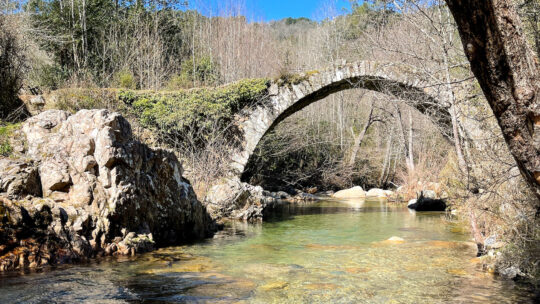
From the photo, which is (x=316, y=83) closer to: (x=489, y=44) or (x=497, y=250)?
(x=497, y=250)

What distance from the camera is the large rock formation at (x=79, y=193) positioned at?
218 inches

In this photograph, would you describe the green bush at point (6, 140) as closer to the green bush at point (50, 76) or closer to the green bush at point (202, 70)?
the green bush at point (50, 76)

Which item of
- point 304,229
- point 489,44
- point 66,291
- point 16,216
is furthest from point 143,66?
point 489,44

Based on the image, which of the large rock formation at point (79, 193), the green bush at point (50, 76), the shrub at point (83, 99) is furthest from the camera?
the green bush at point (50, 76)

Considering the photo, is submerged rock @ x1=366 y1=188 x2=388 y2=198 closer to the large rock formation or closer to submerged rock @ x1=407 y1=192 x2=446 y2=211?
submerged rock @ x1=407 y1=192 x2=446 y2=211

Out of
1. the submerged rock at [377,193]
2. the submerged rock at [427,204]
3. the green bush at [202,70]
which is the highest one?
the green bush at [202,70]

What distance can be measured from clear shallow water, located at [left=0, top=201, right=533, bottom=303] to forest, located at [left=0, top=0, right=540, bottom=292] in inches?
27.2

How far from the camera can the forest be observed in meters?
6.57

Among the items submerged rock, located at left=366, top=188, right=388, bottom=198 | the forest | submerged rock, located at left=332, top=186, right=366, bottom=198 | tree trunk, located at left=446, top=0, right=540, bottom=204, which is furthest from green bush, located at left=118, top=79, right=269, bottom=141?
tree trunk, located at left=446, top=0, right=540, bottom=204

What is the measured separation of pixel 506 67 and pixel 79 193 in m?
5.62

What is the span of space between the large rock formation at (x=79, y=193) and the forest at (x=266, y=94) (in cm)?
78

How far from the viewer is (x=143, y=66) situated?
17031 millimetres

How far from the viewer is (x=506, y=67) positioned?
2279 mm

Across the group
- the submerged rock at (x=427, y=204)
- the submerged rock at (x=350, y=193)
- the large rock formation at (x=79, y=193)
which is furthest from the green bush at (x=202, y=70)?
the large rock formation at (x=79, y=193)
